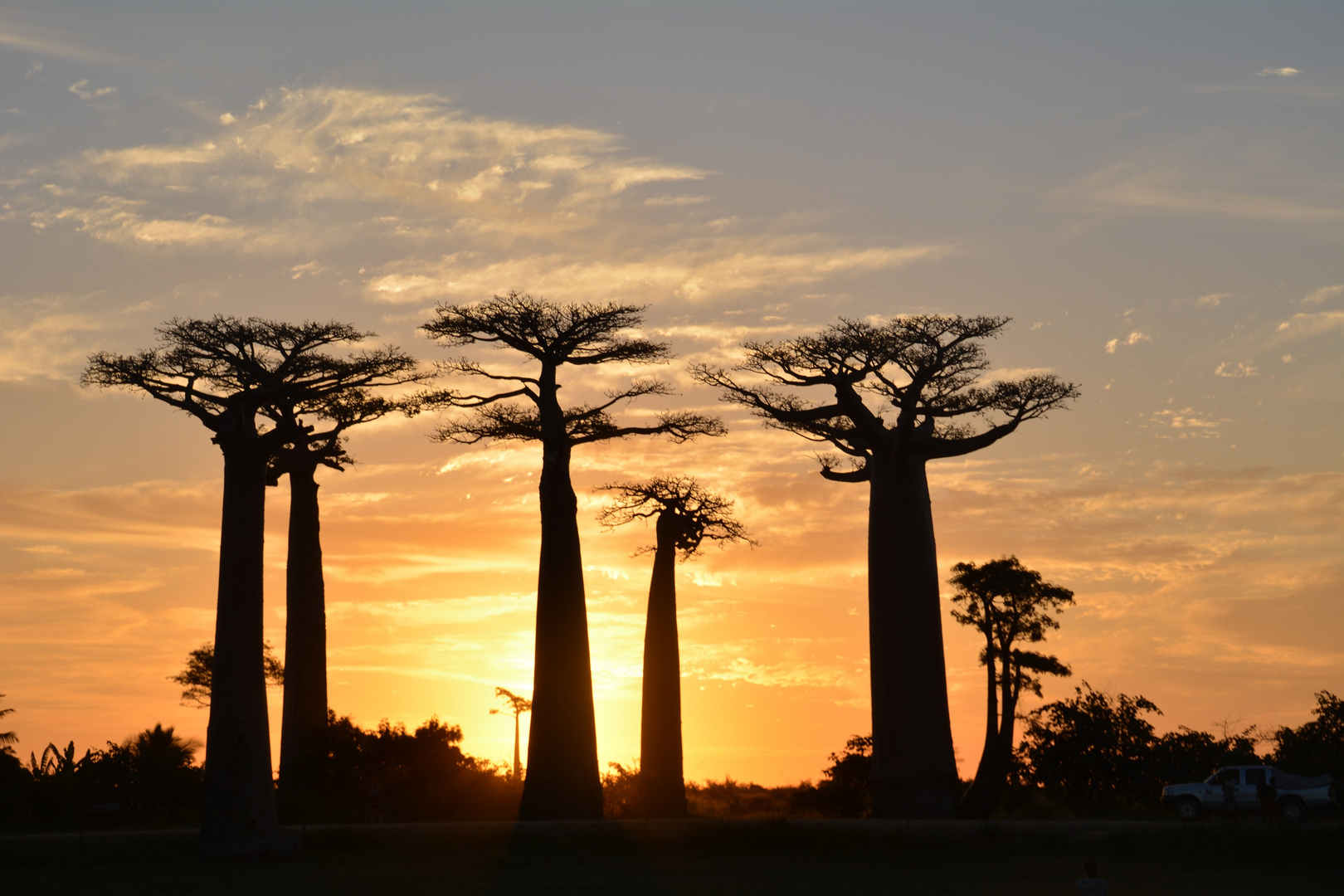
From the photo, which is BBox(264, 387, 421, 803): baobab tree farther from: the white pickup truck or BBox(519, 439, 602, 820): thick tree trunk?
the white pickup truck

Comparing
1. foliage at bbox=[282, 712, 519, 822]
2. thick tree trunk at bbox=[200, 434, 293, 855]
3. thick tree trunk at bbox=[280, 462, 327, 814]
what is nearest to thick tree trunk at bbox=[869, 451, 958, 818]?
foliage at bbox=[282, 712, 519, 822]

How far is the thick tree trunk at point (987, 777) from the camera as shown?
29844 mm

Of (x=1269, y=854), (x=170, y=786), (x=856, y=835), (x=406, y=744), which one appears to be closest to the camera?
(x=1269, y=854)

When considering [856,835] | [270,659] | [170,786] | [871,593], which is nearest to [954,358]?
[871,593]

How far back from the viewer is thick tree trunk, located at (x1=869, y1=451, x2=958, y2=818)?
26078 mm

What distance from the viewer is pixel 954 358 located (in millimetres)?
28297

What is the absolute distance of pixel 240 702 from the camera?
21484mm

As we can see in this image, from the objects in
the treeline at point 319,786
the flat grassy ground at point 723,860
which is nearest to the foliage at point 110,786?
the treeline at point 319,786

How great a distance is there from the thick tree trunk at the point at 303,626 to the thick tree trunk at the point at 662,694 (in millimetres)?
8685

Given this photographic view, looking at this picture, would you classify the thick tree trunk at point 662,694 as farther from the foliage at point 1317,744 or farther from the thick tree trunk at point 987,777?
the foliage at point 1317,744

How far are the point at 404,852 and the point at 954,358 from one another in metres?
15.6

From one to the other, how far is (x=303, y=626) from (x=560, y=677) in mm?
12620

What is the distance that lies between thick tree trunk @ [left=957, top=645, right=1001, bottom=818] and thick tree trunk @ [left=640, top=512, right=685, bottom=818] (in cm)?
672

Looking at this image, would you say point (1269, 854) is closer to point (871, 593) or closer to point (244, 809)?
point (871, 593)
